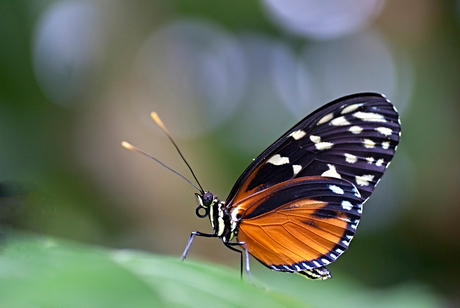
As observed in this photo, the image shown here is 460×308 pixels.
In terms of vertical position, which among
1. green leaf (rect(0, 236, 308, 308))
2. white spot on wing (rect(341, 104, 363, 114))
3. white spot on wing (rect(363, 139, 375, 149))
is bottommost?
green leaf (rect(0, 236, 308, 308))

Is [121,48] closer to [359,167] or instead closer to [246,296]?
[359,167]

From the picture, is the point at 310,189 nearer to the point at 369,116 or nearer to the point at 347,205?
the point at 347,205

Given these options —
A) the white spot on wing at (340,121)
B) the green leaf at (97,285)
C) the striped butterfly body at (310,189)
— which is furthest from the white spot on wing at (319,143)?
the green leaf at (97,285)

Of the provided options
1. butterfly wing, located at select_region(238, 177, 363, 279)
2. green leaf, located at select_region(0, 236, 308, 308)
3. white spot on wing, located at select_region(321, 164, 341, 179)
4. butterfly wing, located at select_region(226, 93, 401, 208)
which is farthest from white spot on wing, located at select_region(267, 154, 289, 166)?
green leaf, located at select_region(0, 236, 308, 308)

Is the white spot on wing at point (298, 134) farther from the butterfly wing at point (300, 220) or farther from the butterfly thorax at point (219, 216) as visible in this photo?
the butterfly thorax at point (219, 216)

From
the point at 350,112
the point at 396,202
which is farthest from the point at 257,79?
the point at 350,112

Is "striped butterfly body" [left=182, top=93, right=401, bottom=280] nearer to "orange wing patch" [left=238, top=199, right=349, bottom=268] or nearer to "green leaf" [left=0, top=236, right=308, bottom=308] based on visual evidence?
"orange wing patch" [left=238, top=199, right=349, bottom=268]
